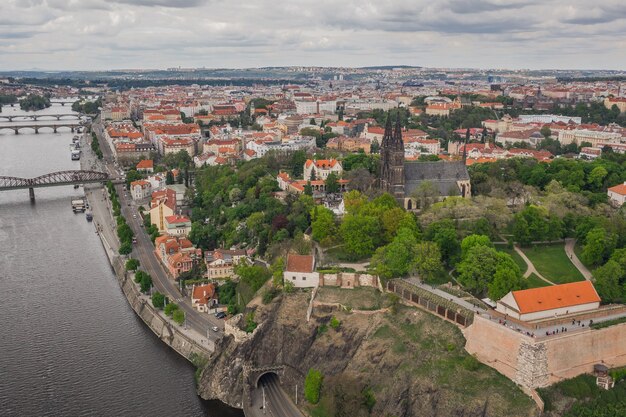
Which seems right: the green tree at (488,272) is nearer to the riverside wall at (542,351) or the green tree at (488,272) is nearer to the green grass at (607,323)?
the riverside wall at (542,351)

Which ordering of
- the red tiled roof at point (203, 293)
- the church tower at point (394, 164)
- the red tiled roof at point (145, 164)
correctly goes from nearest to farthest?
the red tiled roof at point (203, 293), the church tower at point (394, 164), the red tiled roof at point (145, 164)

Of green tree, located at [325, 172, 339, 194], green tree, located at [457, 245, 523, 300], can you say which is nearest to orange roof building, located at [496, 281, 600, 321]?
green tree, located at [457, 245, 523, 300]

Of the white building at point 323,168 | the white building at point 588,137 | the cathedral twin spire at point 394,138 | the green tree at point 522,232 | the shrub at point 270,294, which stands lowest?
the shrub at point 270,294

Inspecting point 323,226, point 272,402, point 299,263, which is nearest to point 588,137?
point 323,226

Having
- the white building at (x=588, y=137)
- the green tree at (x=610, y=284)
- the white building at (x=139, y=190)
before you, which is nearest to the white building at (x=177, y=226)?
the white building at (x=139, y=190)

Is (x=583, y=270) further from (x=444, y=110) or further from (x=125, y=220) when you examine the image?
(x=444, y=110)

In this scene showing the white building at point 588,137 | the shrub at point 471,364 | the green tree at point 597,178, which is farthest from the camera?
the white building at point 588,137
